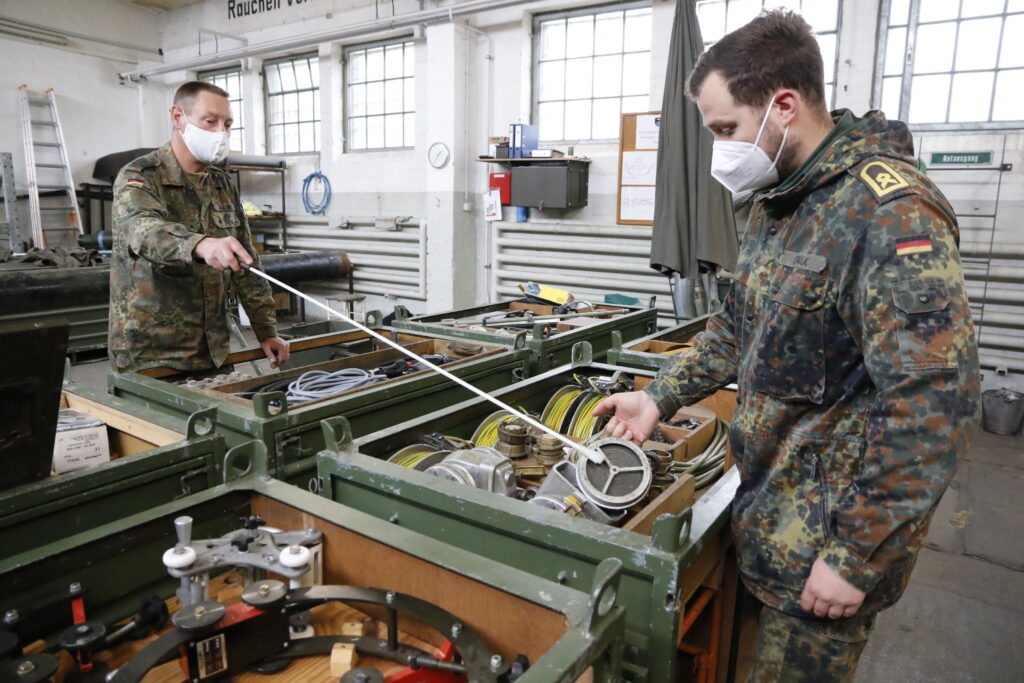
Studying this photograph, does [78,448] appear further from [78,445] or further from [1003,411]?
[1003,411]

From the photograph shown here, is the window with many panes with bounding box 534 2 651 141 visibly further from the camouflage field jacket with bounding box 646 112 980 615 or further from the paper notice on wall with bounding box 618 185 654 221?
the camouflage field jacket with bounding box 646 112 980 615

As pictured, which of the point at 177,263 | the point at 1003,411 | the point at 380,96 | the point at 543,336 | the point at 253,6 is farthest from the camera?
the point at 253,6

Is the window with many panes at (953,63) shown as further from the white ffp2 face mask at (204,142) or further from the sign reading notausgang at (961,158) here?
the white ffp2 face mask at (204,142)

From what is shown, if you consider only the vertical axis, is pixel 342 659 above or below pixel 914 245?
below

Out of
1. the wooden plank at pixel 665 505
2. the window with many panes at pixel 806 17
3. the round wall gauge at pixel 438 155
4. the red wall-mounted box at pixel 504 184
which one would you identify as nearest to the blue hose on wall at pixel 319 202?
the round wall gauge at pixel 438 155

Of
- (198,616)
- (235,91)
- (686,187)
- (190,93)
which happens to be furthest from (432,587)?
(235,91)

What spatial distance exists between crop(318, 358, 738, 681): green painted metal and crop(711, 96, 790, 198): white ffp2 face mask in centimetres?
56

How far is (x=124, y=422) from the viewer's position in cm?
172

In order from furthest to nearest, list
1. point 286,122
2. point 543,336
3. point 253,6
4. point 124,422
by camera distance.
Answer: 1. point 286,122
2. point 253,6
3. point 543,336
4. point 124,422

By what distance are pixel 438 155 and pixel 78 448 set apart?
486 cm

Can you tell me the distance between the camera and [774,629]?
1.14 meters

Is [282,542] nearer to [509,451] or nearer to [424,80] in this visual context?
[509,451]

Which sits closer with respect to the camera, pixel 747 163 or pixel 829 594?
pixel 829 594

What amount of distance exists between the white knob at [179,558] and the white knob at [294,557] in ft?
0.39
